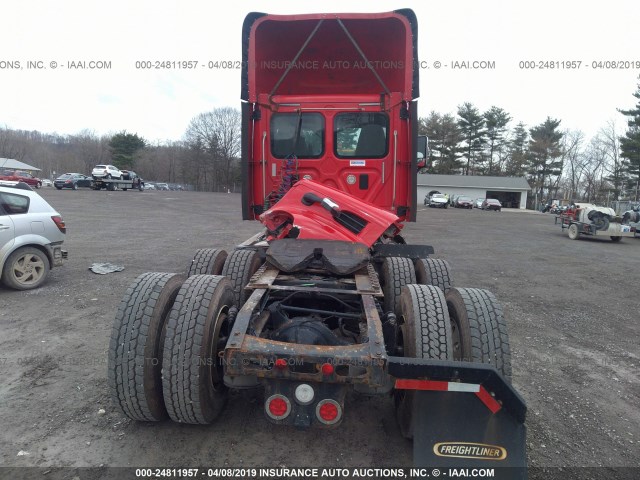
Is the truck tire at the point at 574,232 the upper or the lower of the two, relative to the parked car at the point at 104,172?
lower

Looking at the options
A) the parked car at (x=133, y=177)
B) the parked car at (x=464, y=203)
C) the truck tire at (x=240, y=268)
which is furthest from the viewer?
the parked car at (x=464, y=203)

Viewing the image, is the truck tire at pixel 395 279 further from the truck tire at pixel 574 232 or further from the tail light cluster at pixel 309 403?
the truck tire at pixel 574 232

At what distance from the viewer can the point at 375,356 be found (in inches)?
90.7

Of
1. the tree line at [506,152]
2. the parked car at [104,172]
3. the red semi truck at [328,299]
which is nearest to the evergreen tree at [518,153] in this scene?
the tree line at [506,152]

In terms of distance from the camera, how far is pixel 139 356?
276 cm

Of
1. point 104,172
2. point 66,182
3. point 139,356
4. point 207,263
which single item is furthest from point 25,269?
point 66,182

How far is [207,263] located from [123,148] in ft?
235

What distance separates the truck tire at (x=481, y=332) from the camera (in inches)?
108

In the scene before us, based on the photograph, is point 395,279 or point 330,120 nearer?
point 395,279

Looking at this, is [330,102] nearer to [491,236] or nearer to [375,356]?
[375,356]

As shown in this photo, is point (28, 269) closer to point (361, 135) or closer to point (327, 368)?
point (361, 135)

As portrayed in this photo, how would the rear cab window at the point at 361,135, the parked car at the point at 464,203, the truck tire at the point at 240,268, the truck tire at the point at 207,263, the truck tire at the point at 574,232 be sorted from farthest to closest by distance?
the parked car at the point at 464,203, the truck tire at the point at 574,232, the rear cab window at the point at 361,135, the truck tire at the point at 207,263, the truck tire at the point at 240,268

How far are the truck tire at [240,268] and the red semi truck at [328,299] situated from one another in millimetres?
17

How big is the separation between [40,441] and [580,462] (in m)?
3.88
